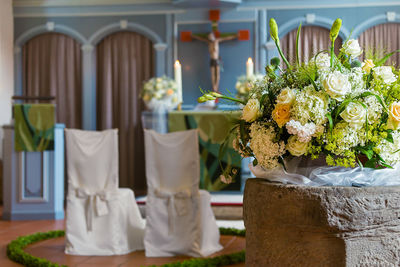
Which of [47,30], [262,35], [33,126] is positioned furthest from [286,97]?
[47,30]

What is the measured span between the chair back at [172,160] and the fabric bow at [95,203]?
0.39 m

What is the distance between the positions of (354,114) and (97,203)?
2.80m

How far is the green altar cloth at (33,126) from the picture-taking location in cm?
587

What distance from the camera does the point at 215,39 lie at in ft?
26.3

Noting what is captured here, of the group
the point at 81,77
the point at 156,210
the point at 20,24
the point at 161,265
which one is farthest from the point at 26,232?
the point at 20,24

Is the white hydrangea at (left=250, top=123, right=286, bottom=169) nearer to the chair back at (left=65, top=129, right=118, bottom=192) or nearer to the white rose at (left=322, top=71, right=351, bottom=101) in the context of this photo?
the white rose at (left=322, top=71, right=351, bottom=101)

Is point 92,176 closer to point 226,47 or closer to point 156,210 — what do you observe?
point 156,210

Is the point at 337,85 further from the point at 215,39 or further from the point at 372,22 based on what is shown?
the point at 372,22

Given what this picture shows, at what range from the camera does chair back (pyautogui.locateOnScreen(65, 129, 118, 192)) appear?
14.4 feet

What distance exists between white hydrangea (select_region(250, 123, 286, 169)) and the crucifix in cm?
591

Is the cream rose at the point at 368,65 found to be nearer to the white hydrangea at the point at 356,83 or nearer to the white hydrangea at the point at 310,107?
the white hydrangea at the point at 356,83

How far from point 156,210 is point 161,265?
1.89ft

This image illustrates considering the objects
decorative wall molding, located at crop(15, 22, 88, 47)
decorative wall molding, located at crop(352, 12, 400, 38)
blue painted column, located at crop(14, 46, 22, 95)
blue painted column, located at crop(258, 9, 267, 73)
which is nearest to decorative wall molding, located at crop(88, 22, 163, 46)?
decorative wall molding, located at crop(15, 22, 88, 47)

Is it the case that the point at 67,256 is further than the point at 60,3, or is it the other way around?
the point at 60,3
